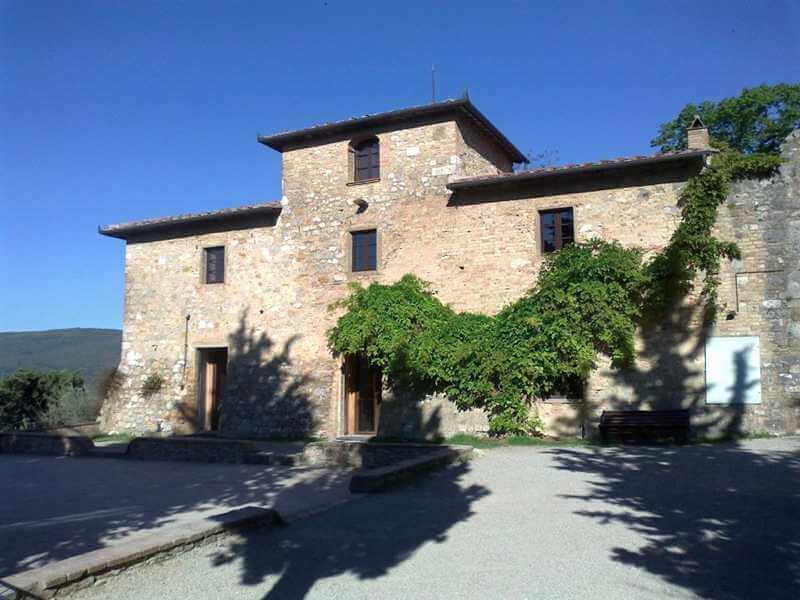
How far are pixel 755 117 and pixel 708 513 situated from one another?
20766 millimetres

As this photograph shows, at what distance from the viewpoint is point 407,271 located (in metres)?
15.7

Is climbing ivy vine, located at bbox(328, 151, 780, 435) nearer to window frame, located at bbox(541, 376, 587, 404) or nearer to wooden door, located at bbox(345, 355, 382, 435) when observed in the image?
window frame, located at bbox(541, 376, 587, 404)

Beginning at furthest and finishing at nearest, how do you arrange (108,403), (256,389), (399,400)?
(108,403) → (256,389) → (399,400)

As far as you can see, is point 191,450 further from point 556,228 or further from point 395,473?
point 556,228

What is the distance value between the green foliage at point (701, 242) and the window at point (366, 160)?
7.06 meters

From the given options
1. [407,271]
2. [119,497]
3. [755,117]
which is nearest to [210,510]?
[119,497]

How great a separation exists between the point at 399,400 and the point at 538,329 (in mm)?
3628

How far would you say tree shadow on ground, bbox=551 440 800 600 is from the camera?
4812mm

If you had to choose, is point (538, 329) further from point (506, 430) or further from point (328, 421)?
point (328, 421)

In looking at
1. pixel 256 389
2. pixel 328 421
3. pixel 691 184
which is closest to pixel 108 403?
pixel 256 389

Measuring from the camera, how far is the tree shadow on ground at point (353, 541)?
16.9 ft

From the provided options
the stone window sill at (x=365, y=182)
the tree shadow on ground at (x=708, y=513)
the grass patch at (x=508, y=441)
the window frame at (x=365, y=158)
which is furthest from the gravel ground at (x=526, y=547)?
the window frame at (x=365, y=158)

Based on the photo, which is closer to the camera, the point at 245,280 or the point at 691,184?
the point at 691,184

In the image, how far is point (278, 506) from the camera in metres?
7.93
